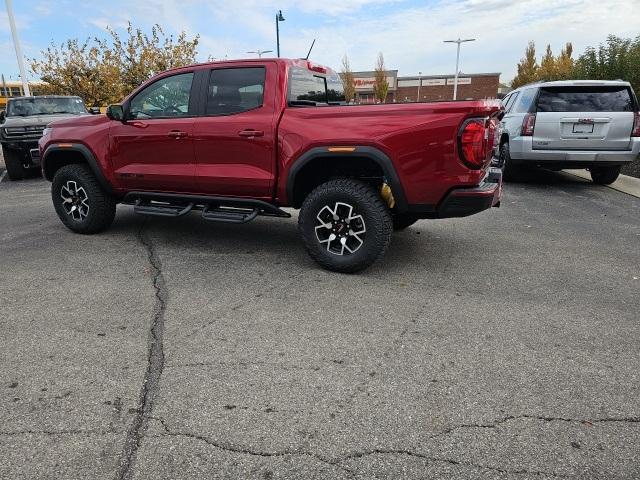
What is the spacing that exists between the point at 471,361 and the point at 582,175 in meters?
8.96

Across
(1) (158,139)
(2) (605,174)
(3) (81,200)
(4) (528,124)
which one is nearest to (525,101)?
(4) (528,124)

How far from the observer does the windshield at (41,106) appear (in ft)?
39.3

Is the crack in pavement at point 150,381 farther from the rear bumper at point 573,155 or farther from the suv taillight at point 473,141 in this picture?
the rear bumper at point 573,155

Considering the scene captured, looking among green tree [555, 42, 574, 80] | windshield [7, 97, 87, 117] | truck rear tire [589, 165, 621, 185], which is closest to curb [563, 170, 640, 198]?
truck rear tire [589, 165, 621, 185]

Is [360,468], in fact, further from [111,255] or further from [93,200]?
[93,200]

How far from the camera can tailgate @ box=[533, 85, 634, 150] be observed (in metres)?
8.01

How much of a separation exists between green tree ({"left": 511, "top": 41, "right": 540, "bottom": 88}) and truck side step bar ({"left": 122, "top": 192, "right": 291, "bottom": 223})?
1608 inches

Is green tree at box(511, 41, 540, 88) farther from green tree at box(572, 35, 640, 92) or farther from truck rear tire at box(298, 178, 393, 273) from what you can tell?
truck rear tire at box(298, 178, 393, 273)

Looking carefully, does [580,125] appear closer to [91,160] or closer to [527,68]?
[91,160]

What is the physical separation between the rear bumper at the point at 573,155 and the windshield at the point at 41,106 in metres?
10.2

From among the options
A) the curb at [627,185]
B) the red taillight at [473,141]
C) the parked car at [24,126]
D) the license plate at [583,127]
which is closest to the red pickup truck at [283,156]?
the red taillight at [473,141]

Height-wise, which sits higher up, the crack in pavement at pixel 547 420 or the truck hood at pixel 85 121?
the truck hood at pixel 85 121

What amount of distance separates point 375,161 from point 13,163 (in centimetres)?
1006

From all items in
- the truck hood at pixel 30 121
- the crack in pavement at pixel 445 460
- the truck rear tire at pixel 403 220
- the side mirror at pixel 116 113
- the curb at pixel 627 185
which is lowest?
the curb at pixel 627 185
